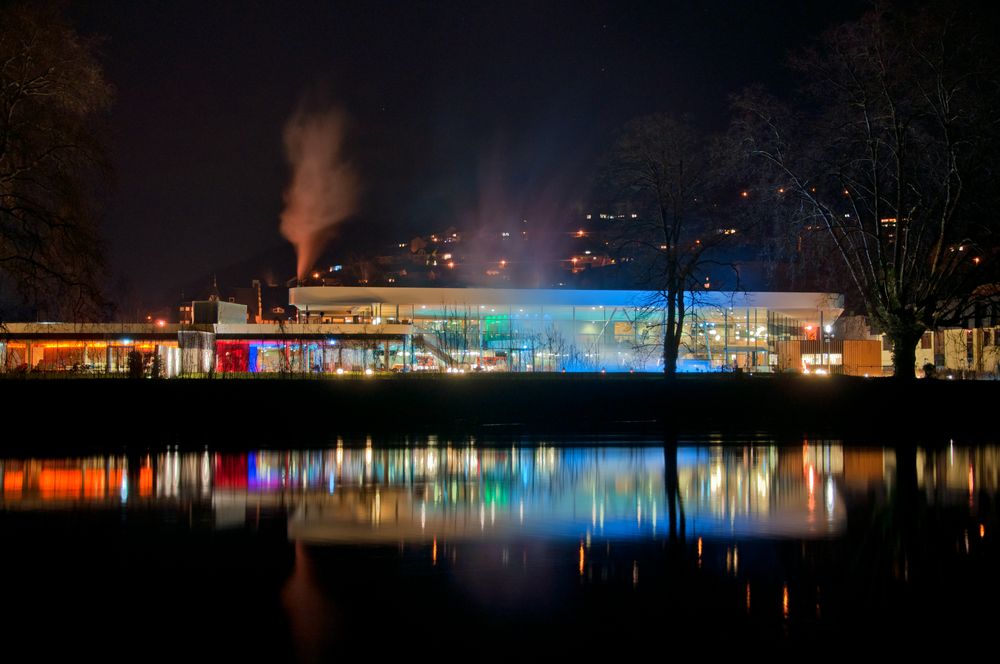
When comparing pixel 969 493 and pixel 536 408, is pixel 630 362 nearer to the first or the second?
pixel 536 408

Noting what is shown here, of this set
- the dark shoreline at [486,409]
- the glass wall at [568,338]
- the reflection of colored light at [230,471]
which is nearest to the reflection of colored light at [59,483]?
the reflection of colored light at [230,471]

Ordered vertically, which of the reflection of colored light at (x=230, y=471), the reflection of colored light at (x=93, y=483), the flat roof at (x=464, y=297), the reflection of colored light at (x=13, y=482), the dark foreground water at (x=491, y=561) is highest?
the flat roof at (x=464, y=297)

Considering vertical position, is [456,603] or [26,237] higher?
[26,237]

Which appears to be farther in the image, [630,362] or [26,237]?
[630,362]

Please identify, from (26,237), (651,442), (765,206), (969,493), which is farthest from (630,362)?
(969,493)

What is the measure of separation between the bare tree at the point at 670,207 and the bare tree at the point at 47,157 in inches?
740

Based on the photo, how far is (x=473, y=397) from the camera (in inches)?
1186

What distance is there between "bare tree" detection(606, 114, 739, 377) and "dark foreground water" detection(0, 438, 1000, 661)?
19.2 metres

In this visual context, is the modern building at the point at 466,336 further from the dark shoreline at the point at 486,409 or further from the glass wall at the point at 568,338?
the dark shoreline at the point at 486,409

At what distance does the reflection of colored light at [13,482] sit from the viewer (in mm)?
14953

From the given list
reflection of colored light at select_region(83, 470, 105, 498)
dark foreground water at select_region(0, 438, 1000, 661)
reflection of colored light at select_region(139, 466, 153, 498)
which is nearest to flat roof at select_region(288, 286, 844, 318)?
reflection of colored light at select_region(139, 466, 153, 498)

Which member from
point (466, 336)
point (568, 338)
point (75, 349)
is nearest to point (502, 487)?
point (466, 336)

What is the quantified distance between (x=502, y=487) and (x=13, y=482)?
8501 millimetres

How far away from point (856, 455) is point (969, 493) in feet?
19.0
